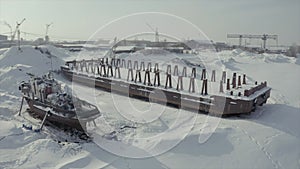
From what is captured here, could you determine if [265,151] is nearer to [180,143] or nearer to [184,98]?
[180,143]

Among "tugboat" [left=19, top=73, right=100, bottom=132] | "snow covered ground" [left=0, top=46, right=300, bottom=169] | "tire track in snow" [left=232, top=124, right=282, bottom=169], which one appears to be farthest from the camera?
"tugboat" [left=19, top=73, right=100, bottom=132]

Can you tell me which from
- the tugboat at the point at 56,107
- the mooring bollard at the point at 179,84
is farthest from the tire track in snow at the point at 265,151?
the tugboat at the point at 56,107

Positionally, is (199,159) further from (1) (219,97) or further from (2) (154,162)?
(1) (219,97)

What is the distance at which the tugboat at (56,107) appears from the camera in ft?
28.3

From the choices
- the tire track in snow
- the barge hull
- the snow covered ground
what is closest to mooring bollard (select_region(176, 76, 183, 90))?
the barge hull

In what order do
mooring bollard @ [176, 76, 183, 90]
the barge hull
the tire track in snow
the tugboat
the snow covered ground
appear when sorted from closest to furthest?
the tire track in snow → the snow covered ground → the tugboat → the barge hull → mooring bollard @ [176, 76, 183, 90]

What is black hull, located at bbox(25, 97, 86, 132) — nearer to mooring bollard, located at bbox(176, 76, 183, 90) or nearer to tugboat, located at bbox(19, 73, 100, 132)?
tugboat, located at bbox(19, 73, 100, 132)

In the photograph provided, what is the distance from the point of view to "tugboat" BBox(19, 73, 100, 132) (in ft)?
28.3

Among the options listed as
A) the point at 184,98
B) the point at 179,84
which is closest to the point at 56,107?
the point at 184,98

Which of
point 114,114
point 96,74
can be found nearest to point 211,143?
point 114,114

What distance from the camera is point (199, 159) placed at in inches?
267

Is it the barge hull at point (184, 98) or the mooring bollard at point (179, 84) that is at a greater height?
the mooring bollard at point (179, 84)

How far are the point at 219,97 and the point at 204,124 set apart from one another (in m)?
1.13

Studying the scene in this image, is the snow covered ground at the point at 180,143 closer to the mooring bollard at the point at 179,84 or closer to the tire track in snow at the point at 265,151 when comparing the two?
the tire track in snow at the point at 265,151
